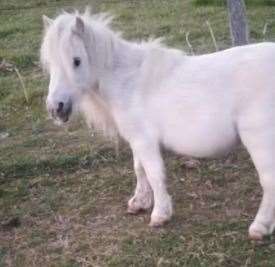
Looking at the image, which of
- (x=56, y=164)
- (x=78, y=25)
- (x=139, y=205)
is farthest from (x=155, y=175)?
(x=56, y=164)

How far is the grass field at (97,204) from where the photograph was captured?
382cm

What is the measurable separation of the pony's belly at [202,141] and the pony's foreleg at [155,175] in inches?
4.3

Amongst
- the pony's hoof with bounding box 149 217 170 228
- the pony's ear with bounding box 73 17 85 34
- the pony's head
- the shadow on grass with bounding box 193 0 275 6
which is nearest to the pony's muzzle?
the pony's head

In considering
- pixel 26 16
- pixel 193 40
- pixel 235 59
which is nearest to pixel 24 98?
pixel 193 40

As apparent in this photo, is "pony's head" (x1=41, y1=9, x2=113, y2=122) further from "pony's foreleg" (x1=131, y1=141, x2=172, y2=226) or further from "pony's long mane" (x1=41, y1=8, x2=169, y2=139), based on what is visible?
"pony's foreleg" (x1=131, y1=141, x2=172, y2=226)

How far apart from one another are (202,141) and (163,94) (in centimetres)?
37

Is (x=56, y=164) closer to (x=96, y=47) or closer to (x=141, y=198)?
(x=141, y=198)

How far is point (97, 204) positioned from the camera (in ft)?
14.8

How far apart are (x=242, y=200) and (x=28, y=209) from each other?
1.44 meters

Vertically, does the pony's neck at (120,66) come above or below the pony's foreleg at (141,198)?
above

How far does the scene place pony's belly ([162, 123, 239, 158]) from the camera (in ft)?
12.2

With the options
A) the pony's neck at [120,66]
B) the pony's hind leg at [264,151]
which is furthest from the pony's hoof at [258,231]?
the pony's neck at [120,66]

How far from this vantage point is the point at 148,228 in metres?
4.11

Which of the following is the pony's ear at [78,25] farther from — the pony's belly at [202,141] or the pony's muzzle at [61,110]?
the pony's belly at [202,141]
